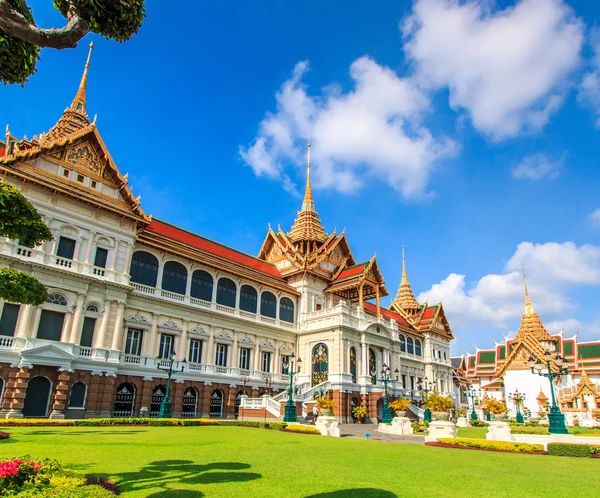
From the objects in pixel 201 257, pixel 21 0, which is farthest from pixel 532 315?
pixel 21 0

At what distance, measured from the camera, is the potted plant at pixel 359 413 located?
33691 mm

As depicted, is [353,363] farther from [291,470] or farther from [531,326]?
[531,326]

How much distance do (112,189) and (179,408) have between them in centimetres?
1428

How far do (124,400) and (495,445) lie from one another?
787 inches

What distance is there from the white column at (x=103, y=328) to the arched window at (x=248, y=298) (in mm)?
11354

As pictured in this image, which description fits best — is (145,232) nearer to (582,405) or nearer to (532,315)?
(582,405)

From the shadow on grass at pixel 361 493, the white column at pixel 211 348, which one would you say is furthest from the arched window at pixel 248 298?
the shadow on grass at pixel 361 493

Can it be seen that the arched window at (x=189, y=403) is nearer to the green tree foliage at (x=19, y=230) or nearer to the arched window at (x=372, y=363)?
the arched window at (x=372, y=363)

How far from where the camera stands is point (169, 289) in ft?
99.3

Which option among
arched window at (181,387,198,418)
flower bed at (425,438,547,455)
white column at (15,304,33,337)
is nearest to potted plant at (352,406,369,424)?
arched window at (181,387,198,418)

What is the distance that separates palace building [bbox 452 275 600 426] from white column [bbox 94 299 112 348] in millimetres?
45970

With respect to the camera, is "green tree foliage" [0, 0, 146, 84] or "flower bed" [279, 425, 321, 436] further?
"flower bed" [279, 425, 321, 436]

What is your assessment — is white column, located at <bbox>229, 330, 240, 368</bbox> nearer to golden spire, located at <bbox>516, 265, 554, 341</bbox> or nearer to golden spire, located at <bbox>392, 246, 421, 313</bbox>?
golden spire, located at <bbox>392, 246, 421, 313</bbox>

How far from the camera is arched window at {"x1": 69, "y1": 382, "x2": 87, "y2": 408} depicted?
2288 cm
